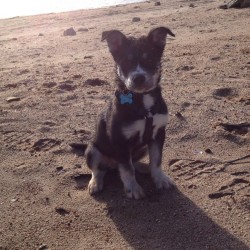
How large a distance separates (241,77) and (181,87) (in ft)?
3.52

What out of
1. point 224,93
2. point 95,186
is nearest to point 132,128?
point 95,186

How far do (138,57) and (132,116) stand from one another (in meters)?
0.62

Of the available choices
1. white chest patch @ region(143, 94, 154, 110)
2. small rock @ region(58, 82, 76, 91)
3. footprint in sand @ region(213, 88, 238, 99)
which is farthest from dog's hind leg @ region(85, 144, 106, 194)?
small rock @ region(58, 82, 76, 91)

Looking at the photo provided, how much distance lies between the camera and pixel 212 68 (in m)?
7.67

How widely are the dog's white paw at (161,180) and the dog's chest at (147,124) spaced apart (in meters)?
0.43

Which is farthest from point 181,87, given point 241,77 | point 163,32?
point 163,32

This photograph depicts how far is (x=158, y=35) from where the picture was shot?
433 centimetres

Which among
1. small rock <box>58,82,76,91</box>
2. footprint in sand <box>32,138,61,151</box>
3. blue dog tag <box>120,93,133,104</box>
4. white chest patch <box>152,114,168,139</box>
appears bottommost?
footprint in sand <box>32,138,61,151</box>

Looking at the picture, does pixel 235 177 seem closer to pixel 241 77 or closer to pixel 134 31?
pixel 241 77

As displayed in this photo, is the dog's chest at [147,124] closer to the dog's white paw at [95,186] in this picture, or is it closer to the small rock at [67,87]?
the dog's white paw at [95,186]

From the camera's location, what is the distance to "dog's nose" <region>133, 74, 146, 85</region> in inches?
154

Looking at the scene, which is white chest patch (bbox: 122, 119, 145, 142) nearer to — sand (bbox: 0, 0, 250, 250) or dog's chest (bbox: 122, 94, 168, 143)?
dog's chest (bbox: 122, 94, 168, 143)

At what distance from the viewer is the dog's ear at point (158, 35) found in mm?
4289

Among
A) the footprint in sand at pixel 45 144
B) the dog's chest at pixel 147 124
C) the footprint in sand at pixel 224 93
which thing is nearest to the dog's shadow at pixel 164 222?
the dog's chest at pixel 147 124
